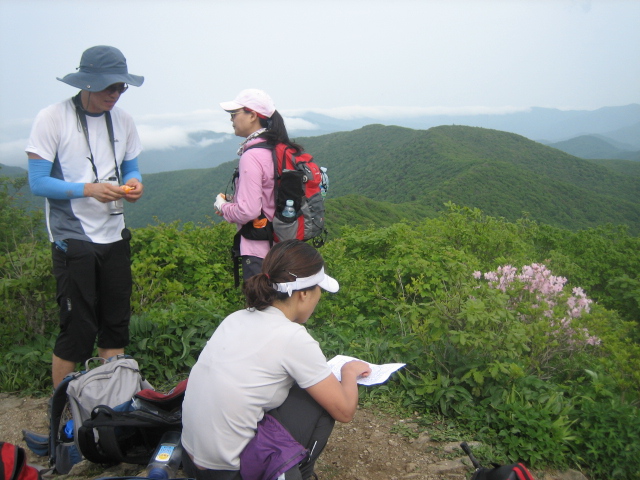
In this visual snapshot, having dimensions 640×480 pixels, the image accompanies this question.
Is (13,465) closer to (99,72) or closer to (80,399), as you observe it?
(80,399)

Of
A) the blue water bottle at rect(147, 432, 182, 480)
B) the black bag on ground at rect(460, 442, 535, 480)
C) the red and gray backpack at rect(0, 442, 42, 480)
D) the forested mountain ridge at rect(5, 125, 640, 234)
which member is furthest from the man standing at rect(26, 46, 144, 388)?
the forested mountain ridge at rect(5, 125, 640, 234)

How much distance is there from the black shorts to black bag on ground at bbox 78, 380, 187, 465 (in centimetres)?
58

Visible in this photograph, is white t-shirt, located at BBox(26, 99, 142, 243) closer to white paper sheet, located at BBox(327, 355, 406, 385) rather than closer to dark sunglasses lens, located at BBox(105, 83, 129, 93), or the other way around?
dark sunglasses lens, located at BBox(105, 83, 129, 93)

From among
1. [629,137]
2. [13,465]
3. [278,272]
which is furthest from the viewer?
[629,137]

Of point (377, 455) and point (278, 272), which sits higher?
point (278, 272)

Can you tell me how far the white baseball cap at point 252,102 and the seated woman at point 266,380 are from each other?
134 centimetres

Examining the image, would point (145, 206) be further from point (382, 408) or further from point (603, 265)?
point (382, 408)

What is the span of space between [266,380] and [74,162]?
1673 mm

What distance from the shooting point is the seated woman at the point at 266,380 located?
1870mm

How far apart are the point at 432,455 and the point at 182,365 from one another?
5.88 ft

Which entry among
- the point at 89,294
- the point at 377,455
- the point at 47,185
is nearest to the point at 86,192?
the point at 47,185

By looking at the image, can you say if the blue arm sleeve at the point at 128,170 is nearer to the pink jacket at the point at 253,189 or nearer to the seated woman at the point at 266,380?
the pink jacket at the point at 253,189

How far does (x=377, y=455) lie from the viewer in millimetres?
2660

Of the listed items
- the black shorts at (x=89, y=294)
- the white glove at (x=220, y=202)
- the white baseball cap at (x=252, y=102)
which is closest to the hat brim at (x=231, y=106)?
the white baseball cap at (x=252, y=102)
